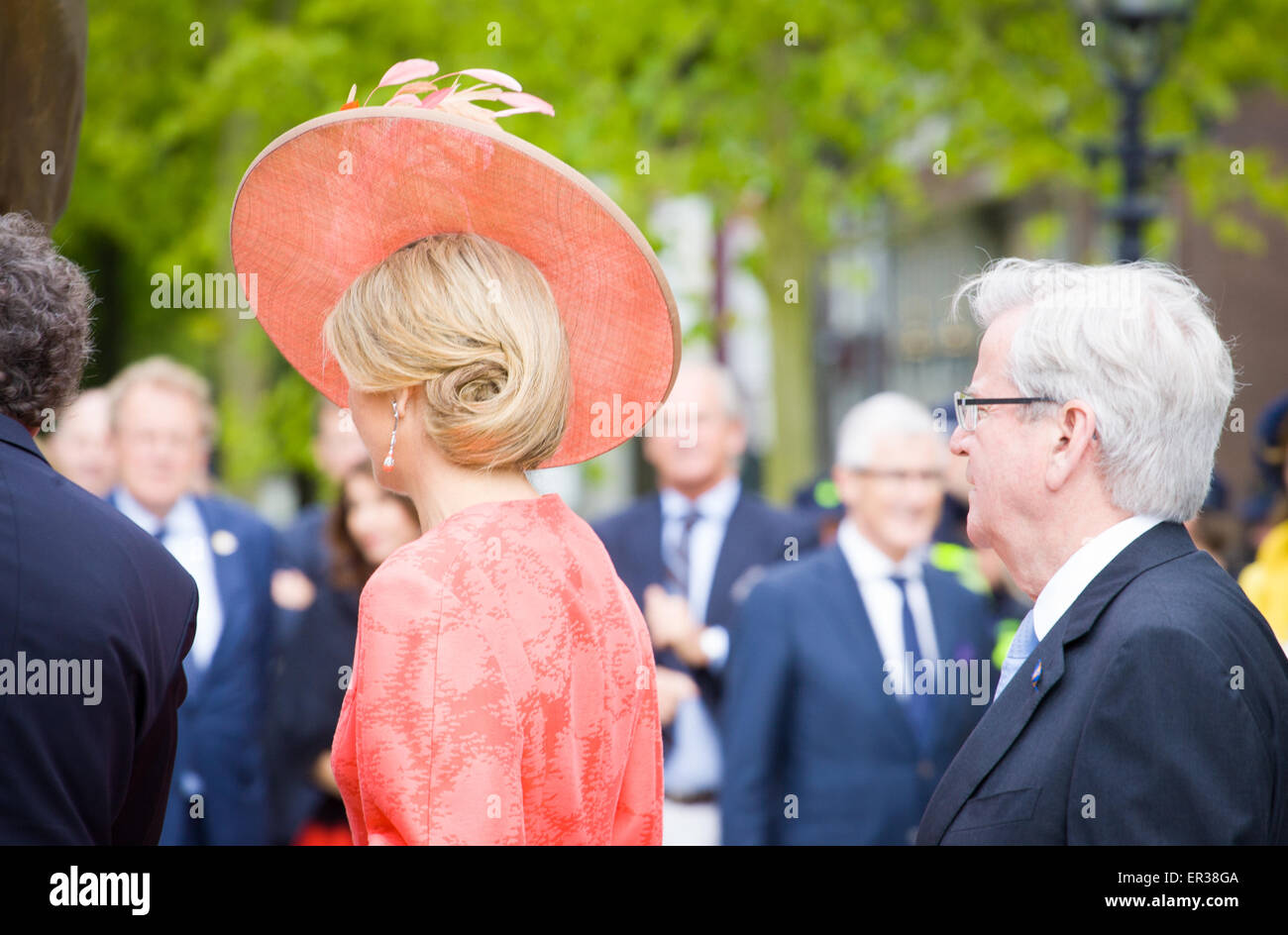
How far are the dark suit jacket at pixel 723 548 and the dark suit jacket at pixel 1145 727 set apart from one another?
310 cm

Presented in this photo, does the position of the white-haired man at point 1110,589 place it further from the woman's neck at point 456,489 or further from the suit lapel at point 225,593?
the suit lapel at point 225,593

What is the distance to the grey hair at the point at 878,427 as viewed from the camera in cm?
521

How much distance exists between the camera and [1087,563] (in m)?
2.30

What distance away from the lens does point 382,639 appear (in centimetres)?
188

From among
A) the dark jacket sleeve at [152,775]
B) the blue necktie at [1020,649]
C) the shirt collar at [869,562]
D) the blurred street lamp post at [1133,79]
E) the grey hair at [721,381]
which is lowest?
the dark jacket sleeve at [152,775]

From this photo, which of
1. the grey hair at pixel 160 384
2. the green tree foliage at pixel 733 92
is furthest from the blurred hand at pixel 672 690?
the green tree foliage at pixel 733 92

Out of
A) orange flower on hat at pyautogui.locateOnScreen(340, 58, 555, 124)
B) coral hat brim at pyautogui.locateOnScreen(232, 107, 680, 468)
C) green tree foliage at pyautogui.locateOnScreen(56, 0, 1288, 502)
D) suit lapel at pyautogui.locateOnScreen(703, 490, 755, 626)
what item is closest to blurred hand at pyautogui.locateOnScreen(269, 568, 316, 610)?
suit lapel at pyautogui.locateOnScreen(703, 490, 755, 626)

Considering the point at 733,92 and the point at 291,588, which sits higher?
the point at 733,92

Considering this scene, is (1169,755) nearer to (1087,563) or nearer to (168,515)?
(1087,563)

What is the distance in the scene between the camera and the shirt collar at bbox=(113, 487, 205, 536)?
559 cm

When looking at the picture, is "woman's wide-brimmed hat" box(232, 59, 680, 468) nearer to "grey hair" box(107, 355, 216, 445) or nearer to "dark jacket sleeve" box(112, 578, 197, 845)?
"dark jacket sleeve" box(112, 578, 197, 845)

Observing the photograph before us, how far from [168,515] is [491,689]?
4108 millimetres

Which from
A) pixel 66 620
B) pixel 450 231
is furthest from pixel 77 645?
pixel 450 231
